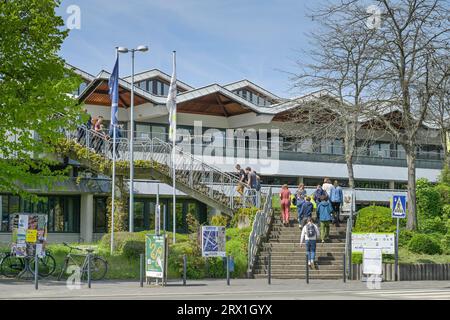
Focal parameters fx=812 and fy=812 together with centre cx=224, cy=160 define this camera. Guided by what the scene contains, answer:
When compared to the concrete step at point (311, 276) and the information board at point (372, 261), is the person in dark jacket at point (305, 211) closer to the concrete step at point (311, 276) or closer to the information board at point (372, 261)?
the concrete step at point (311, 276)

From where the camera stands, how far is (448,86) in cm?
3559

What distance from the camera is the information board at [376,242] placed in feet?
84.6

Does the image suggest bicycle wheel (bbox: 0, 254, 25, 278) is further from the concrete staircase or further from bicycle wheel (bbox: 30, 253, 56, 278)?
the concrete staircase

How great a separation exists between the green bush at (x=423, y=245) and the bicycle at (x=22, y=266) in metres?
12.6

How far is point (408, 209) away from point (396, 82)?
5115 millimetres

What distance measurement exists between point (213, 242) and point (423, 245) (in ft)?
25.8

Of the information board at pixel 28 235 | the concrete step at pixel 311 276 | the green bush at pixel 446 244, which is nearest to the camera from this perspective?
the information board at pixel 28 235

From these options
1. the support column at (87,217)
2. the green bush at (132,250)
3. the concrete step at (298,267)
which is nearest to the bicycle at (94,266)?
the green bush at (132,250)

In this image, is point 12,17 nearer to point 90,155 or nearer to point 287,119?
point 90,155

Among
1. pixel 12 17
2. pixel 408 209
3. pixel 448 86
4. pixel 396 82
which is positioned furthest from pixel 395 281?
pixel 12 17

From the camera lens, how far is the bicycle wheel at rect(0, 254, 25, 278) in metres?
25.6

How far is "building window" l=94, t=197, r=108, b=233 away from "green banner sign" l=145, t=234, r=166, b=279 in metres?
22.0

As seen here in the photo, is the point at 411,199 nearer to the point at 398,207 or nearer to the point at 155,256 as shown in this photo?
the point at 398,207

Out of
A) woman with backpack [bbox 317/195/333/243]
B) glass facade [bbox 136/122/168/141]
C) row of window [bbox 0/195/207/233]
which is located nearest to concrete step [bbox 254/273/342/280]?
woman with backpack [bbox 317/195/333/243]
